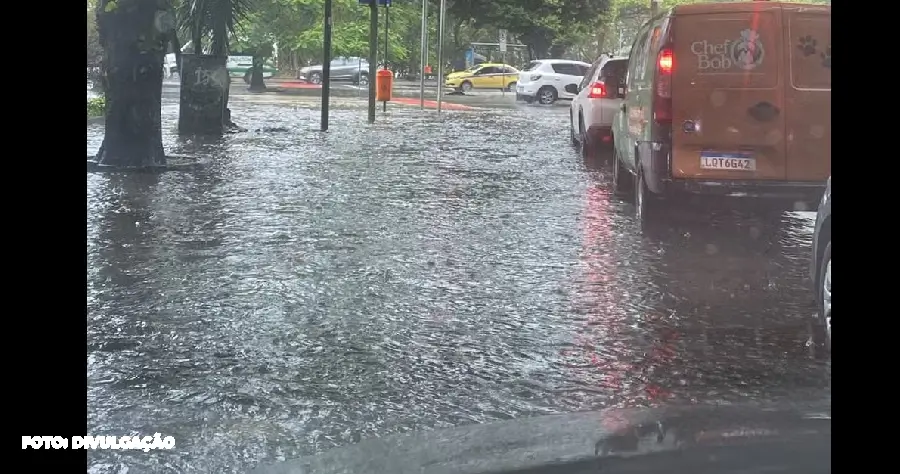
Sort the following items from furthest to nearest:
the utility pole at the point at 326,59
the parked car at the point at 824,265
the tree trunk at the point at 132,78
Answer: the utility pole at the point at 326,59, the tree trunk at the point at 132,78, the parked car at the point at 824,265

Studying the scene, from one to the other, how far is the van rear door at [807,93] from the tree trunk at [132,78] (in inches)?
315

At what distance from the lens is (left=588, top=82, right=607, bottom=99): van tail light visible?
57.4 ft

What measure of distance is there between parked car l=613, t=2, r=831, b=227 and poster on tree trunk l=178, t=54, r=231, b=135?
12218 mm

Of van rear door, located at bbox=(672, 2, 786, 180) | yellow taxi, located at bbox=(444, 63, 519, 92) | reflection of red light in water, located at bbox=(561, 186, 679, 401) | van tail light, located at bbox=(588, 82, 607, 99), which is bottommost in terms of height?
reflection of red light in water, located at bbox=(561, 186, 679, 401)

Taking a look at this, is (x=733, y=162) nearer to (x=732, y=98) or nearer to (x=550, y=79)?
(x=732, y=98)

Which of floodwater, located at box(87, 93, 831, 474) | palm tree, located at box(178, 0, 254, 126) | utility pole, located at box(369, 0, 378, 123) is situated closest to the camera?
floodwater, located at box(87, 93, 831, 474)

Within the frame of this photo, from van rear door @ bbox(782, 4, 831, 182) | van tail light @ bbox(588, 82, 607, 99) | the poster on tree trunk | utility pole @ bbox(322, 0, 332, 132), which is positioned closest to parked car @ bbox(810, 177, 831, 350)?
van rear door @ bbox(782, 4, 831, 182)

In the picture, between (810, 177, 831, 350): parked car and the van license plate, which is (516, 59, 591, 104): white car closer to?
the van license plate

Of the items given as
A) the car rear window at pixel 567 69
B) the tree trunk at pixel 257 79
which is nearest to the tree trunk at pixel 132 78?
the car rear window at pixel 567 69

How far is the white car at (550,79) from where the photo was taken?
4262 centimetres

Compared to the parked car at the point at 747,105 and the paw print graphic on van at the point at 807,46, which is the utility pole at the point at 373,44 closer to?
the parked car at the point at 747,105

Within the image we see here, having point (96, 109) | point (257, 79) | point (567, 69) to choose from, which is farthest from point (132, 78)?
point (257, 79)

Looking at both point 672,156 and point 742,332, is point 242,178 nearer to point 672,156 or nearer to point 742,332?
point 672,156

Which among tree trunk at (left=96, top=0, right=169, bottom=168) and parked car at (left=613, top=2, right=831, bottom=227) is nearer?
parked car at (left=613, top=2, right=831, bottom=227)
